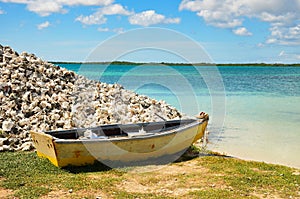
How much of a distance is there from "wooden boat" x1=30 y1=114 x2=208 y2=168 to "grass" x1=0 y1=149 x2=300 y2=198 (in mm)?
338

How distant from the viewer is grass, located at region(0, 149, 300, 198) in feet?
28.7

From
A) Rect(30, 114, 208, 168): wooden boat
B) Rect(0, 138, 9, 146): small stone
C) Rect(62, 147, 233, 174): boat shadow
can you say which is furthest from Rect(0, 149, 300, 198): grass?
Rect(0, 138, 9, 146): small stone

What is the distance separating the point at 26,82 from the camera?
17766 millimetres

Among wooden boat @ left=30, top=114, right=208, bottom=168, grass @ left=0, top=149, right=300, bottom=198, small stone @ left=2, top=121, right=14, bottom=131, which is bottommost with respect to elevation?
grass @ left=0, top=149, right=300, bottom=198

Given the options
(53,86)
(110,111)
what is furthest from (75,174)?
(53,86)

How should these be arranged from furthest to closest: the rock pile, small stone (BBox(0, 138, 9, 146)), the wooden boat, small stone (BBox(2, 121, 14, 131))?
the rock pile → small stone (BBox(2, 121, 14, 131)) → small stone (BBox(0, 138, 9, 146)) → the wooden boat

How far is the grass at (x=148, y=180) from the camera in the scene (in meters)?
8.74

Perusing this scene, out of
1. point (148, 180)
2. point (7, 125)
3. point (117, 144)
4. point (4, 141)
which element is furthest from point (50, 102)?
point (148, 180)

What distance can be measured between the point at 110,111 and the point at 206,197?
28.4 ft

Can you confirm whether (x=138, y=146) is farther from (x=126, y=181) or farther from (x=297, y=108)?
(x=297, y=108)

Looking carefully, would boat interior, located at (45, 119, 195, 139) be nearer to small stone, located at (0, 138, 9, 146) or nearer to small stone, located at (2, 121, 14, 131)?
small stone, located at (0, 138, 9, 146)

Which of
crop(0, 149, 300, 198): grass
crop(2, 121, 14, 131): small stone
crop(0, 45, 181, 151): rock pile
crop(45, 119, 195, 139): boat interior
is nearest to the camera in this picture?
crop(0, 149, 300, 198): grass

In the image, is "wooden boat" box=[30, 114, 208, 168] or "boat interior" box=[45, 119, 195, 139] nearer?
"wooden boat" box=[30, 114, 208, 168]

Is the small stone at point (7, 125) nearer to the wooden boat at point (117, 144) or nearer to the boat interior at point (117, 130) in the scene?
the wooden boat at point (117, 144)
